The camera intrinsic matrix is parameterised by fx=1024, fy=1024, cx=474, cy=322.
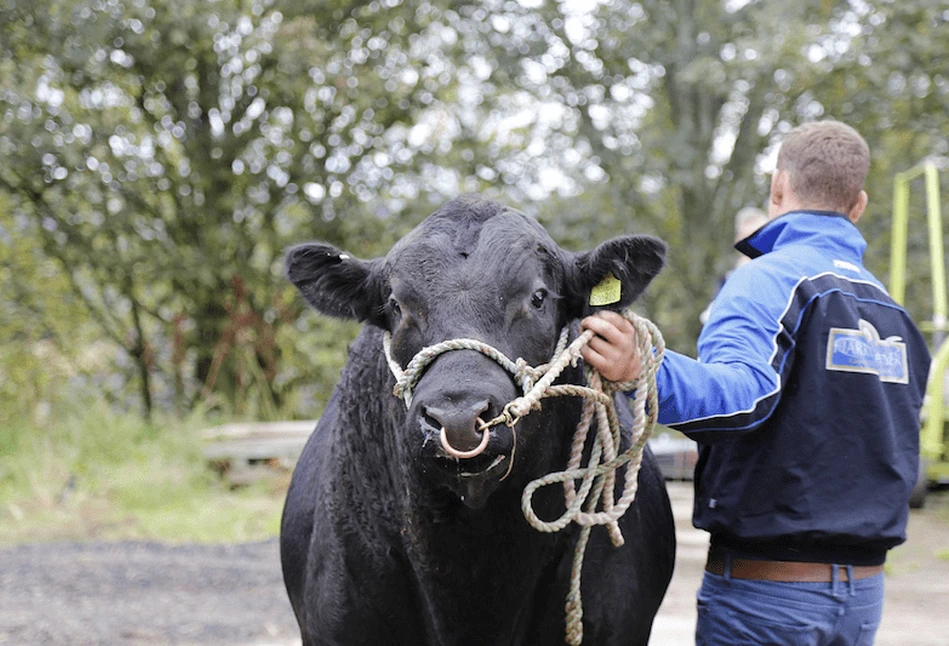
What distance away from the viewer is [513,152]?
38.9ft

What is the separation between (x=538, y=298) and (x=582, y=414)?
0.35 meters

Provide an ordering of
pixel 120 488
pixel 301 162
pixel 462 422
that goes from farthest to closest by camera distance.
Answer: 1. pixel 301 162
2. pixel 120 488
3. pixel 462 422

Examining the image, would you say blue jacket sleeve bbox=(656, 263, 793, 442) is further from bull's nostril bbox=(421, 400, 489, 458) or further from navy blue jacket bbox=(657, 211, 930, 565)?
bull's nostril bbox=(421, 400, 489, 458)

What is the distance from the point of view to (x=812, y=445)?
2697 mm

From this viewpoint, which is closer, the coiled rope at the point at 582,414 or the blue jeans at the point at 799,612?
the coiled rope at the point at 582,414

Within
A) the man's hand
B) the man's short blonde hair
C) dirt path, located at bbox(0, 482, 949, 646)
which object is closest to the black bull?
the man's hand

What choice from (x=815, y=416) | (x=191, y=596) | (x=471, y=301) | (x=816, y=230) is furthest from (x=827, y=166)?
(x=191, y=596)

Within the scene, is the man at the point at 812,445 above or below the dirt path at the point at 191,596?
above

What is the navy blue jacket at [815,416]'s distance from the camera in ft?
8.74

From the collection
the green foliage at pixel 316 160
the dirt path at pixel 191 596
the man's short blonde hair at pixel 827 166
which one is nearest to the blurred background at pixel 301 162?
the green foliage at pixel 316 160

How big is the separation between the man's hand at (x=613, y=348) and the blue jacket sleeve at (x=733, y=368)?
10 cm

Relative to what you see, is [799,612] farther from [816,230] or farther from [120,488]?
[120,488]

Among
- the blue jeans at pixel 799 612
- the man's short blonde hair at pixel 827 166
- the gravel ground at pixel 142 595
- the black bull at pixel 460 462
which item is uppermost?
the man's short blonde hair at pixel 827 166

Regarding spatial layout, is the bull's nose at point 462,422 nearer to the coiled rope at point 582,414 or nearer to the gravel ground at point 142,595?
the coiled rope at point 582,414
